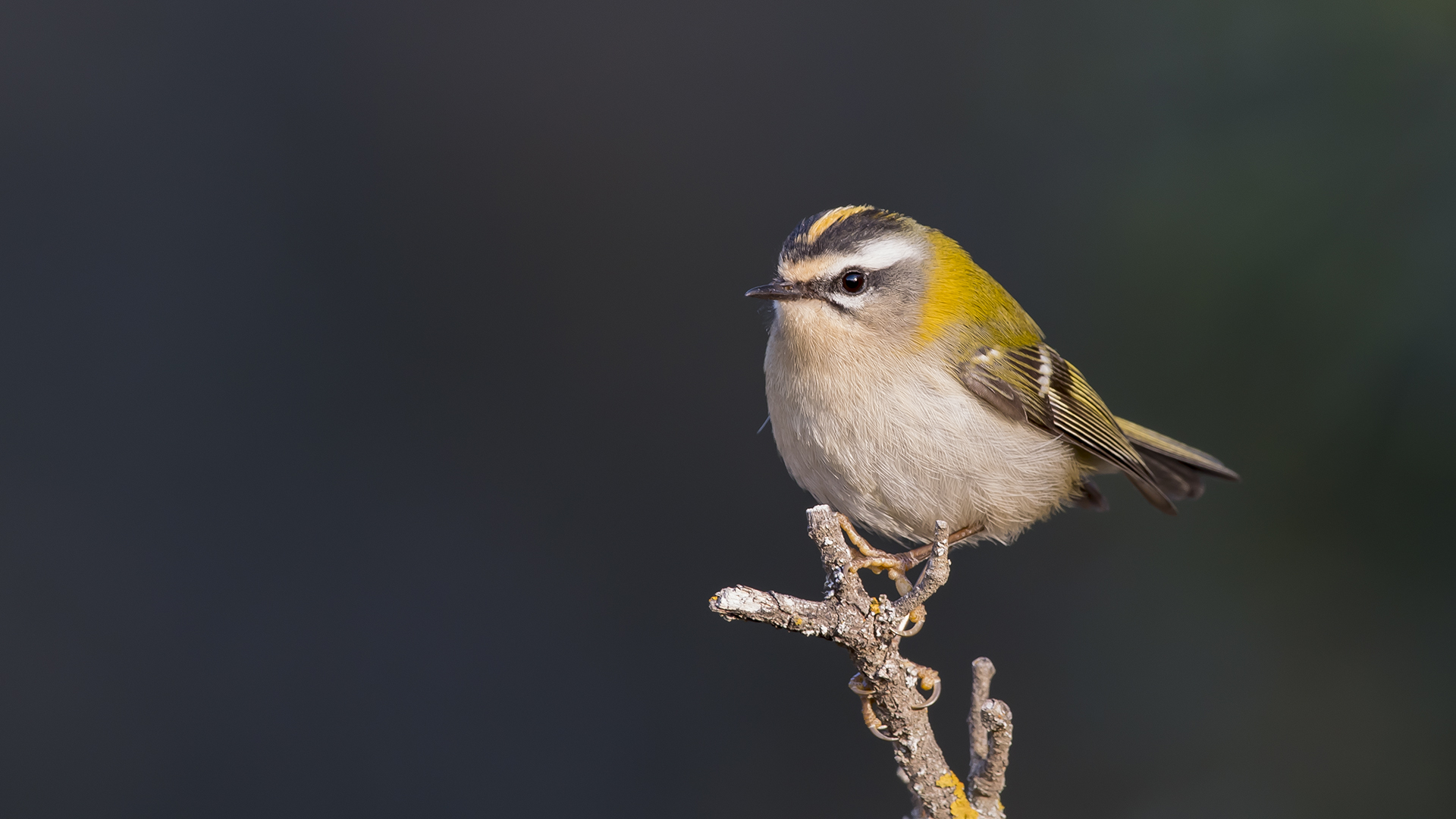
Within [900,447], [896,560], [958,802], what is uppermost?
[900,447]

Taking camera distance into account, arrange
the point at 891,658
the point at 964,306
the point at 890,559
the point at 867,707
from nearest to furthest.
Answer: the point at 891,658 < the point at 867,707 < the point at 890,559 < the point at 964,306

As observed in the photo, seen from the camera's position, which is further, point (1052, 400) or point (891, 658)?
point (1052, 400)

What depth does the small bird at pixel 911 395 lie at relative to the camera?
164 cm

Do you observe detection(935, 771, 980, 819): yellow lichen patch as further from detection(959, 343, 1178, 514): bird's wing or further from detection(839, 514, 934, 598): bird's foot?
detection(959, 343, 1178, 514): bird's wing

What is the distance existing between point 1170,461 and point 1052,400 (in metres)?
0.32

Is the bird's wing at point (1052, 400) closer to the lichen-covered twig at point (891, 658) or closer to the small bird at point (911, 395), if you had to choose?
the small bird at point (911, 395)

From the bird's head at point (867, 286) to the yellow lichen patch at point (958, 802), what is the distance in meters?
0.65

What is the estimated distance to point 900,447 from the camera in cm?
164

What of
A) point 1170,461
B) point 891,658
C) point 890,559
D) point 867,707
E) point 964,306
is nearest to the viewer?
point 891,658

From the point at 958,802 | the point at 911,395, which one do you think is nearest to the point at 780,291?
the point at 911,395

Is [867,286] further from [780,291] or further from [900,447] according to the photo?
[900,447]

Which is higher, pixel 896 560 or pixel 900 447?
pixel 900 447

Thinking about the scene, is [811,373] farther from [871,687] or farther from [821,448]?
[871,687]

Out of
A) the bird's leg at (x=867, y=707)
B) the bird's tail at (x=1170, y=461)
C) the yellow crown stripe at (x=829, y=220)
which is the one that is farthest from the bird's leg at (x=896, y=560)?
the bird's tail at (x=1170, y=461)
